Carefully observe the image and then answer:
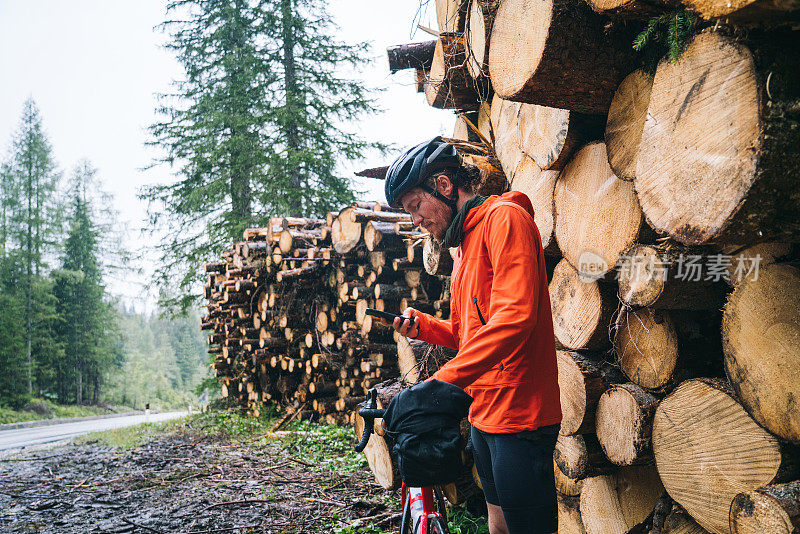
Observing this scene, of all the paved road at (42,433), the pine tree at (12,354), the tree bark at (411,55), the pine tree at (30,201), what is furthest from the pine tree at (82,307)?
the tree bark at (411,55)

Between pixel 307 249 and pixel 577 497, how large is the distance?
5.35 m

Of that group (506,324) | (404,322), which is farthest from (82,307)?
(506,324)

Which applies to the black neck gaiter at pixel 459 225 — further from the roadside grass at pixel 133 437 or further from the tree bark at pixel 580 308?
the roadside grass at pixel 133 437

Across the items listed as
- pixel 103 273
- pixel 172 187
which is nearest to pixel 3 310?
pixel 103 273

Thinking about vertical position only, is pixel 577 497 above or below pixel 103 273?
below

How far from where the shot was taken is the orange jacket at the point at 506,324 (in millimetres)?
1700

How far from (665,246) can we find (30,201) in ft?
104

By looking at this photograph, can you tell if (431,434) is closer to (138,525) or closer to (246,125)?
(138,525)

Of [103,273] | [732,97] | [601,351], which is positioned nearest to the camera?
[732,97]

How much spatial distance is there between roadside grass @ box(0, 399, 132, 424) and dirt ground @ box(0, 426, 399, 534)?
17.0m

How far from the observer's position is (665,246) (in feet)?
6.09

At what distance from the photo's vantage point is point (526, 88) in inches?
79.8

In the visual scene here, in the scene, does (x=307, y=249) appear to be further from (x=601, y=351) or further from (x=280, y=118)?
(x=280, y=118)

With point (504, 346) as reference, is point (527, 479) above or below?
below
